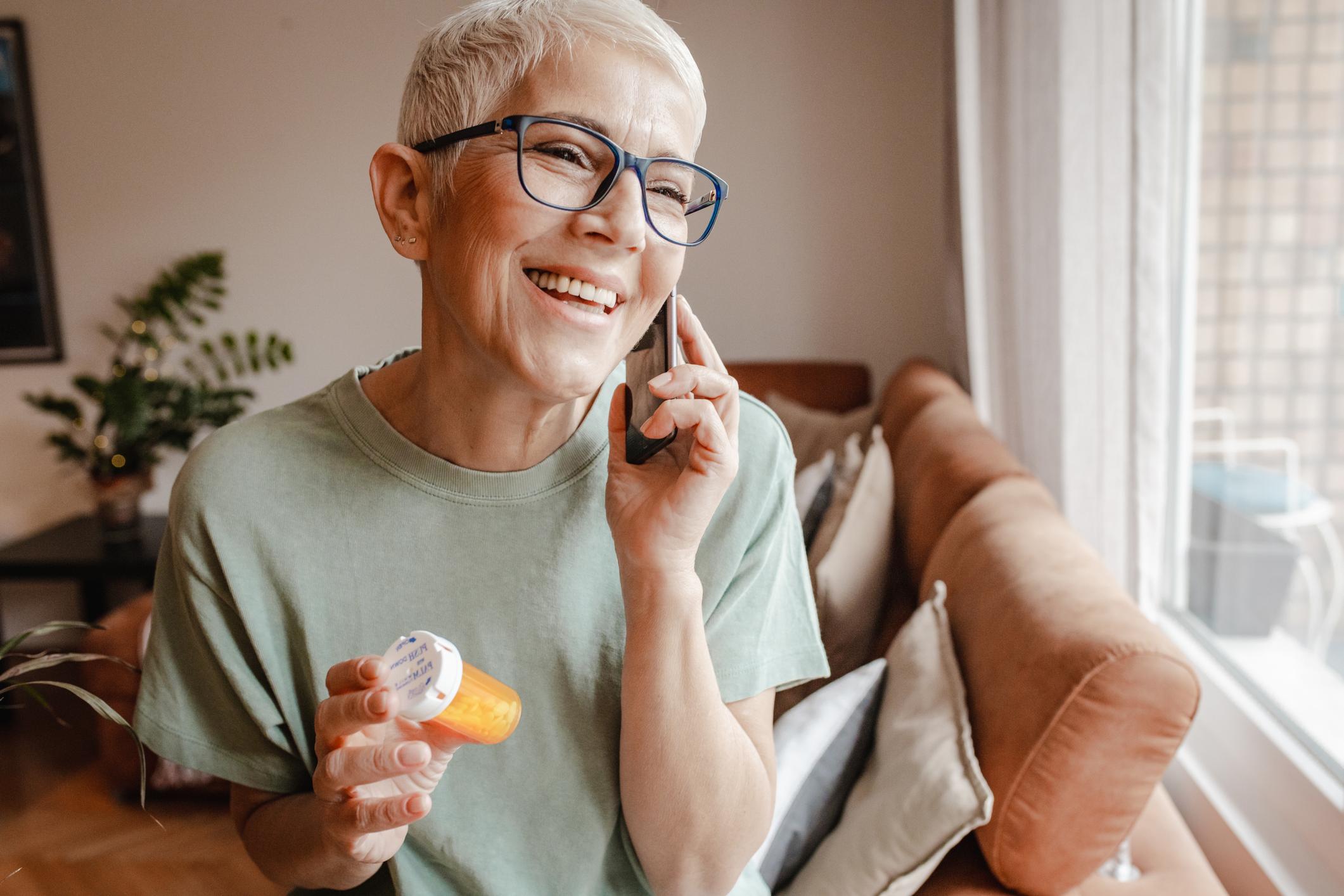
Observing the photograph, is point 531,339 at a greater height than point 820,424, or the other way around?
point 531,339

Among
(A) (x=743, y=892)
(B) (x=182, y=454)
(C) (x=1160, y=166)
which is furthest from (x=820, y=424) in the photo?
(B) (x=182, y=454)

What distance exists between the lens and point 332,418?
87 centimetres

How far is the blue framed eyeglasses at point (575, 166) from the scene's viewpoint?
0.70 m

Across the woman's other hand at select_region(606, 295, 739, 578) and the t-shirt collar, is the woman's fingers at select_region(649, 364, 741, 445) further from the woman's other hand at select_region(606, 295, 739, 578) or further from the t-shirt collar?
the t-shirt collar

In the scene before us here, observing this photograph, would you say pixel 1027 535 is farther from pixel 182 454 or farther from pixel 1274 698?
pixel 182 454

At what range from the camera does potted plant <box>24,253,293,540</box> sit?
2.98 metres

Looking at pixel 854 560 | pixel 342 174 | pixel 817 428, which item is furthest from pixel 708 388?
pixel 342 174

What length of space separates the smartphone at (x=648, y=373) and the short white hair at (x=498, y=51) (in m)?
0.16

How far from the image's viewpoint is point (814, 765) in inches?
42.9

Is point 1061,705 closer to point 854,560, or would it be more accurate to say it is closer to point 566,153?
point 566,153

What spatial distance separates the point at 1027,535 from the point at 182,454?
10.5 ft

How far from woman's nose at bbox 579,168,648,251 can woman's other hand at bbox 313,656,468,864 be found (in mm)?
349

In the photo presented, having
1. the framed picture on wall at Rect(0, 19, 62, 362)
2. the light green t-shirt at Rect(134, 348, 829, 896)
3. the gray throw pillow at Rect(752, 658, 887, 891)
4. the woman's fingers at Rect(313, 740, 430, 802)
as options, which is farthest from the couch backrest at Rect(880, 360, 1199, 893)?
the framed picture on wall at Rect(0, 19, 62, 362)

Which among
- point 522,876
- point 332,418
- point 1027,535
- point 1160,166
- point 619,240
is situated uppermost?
point 1160,166
